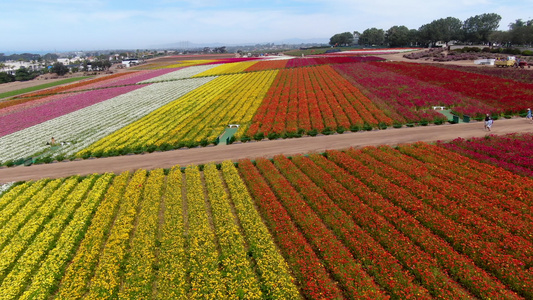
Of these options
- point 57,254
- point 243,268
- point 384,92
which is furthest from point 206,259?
point 384,92

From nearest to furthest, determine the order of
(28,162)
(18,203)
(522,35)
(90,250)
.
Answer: (90,250) < (18,203) < (28,162) < (522,35)

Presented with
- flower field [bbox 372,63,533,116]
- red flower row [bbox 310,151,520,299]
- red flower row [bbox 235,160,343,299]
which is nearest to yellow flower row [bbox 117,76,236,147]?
red flower row [bbox 235,160,343,299]

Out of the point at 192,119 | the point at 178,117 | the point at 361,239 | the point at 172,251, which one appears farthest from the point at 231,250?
the point at 178,117

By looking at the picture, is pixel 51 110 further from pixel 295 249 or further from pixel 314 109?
pixel 295 249

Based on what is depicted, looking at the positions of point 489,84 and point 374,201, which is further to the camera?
point 489,84

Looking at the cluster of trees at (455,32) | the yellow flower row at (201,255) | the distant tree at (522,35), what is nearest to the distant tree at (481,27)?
the cluster of trees at (455,32)

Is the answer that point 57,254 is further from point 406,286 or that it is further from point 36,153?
point 36,153
